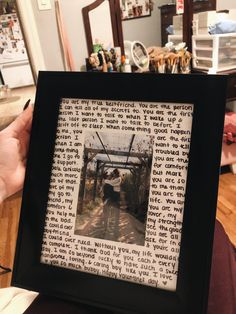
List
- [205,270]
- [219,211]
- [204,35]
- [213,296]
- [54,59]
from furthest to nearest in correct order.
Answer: [204,35]
[54,59]
[219,211]
[213,296]
[205,270]

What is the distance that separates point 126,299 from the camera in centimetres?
39

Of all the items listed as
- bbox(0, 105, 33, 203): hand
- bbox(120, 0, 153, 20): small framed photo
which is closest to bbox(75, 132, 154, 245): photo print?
bbox(0, 105, 33, 203): hand

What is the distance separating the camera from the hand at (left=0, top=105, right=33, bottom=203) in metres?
0.54

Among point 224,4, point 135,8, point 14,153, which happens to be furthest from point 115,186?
point 224,4

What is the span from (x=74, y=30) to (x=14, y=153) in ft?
4.69

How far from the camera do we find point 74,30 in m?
1.71

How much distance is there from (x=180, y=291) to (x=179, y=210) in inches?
4.3

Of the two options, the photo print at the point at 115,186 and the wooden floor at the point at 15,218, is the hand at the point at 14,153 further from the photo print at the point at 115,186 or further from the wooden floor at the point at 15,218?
the wooden floor at the point at 15,218

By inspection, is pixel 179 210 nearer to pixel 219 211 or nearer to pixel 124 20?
pixel 219 211

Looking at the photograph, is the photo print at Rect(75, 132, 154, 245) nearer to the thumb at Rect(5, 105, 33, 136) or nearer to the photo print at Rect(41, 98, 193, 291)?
the photo print at Rect(41, 98, 193, 291)

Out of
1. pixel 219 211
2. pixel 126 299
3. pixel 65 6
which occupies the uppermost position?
pixel 65 6

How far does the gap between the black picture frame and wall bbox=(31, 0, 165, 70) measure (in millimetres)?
1356

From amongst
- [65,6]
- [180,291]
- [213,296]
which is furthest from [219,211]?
[65,6]

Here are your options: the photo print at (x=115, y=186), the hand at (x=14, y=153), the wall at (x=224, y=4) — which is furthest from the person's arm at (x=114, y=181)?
the wall at (x=224, y=4)
